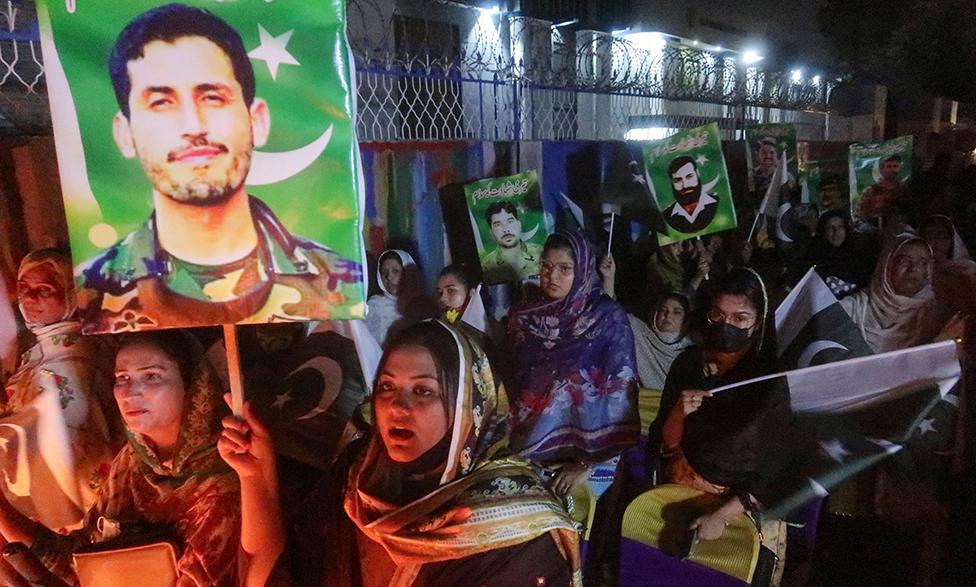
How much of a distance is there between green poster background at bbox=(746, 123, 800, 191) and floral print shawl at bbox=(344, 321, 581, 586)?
4.11 m

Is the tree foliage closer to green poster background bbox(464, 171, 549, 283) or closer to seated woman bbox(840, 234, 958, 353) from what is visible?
seated woman bbox(840, 234, 958, 353)

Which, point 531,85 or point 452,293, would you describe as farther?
point 531,85

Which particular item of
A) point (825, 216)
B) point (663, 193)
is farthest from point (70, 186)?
point (825, 216)

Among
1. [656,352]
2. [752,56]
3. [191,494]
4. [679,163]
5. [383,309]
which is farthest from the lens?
[752,56]

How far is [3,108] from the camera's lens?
2666 millimetres

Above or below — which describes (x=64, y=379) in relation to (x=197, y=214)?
below

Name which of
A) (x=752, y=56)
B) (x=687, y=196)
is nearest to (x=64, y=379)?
(x=687, y=196)

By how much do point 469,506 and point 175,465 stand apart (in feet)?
3.36

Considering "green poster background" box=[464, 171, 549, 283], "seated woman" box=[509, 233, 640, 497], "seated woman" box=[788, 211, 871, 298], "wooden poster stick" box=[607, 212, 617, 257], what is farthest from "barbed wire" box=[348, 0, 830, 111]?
"seated woman" box=[788, 211, 871, 298]

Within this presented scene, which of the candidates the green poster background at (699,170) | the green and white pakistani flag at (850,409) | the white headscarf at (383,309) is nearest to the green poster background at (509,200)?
the white headscarf at (383,309)

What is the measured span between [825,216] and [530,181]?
98.3 inches

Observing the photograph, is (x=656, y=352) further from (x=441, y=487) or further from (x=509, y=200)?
(x=441, y=487)

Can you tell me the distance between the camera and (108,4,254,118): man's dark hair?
1.72 metres

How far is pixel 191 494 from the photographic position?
7.80 feet
